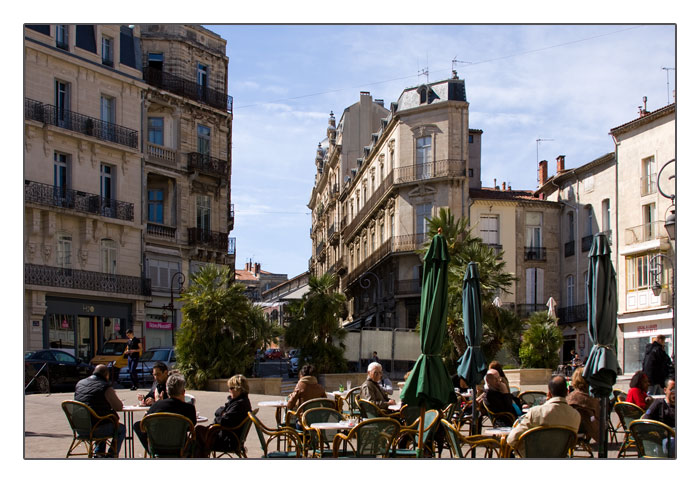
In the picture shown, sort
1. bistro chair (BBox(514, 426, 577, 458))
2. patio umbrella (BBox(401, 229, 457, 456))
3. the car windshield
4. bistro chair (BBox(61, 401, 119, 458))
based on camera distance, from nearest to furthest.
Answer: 1. bistro chair (BBox(514, 426, 577, 458))
2. patio umbrella (BBox(401, 229, 457, 456))
3. bistro chair (BBox(61, 401, 119, 458))
4. the car windshield

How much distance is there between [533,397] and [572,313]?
29596 mm

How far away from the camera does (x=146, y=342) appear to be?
117 ft

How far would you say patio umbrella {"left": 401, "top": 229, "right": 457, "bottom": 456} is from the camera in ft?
31.4

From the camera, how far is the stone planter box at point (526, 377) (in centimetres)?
2608

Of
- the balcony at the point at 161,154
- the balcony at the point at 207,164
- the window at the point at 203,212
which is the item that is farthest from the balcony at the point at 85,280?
the balcony at the point at 207,164

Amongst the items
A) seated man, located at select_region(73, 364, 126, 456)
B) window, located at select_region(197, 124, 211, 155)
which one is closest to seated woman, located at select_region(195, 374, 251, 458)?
seated man, located at select_region(73, 364, 126, 456)

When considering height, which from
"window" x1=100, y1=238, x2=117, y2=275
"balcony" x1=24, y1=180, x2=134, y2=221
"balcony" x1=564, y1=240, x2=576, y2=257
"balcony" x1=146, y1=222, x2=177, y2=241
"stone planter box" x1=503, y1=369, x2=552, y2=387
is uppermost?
"balcony" x1=24, y1=180, x2=134, y2=221

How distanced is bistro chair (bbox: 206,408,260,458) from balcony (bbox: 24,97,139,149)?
2357 cm

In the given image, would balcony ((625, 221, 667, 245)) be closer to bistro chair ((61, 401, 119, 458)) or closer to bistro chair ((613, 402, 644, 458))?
bistro chair ((613, 402, 644, 458))

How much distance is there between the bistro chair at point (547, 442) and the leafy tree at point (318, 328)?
19.2 meters

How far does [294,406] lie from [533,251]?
34.2 meters
